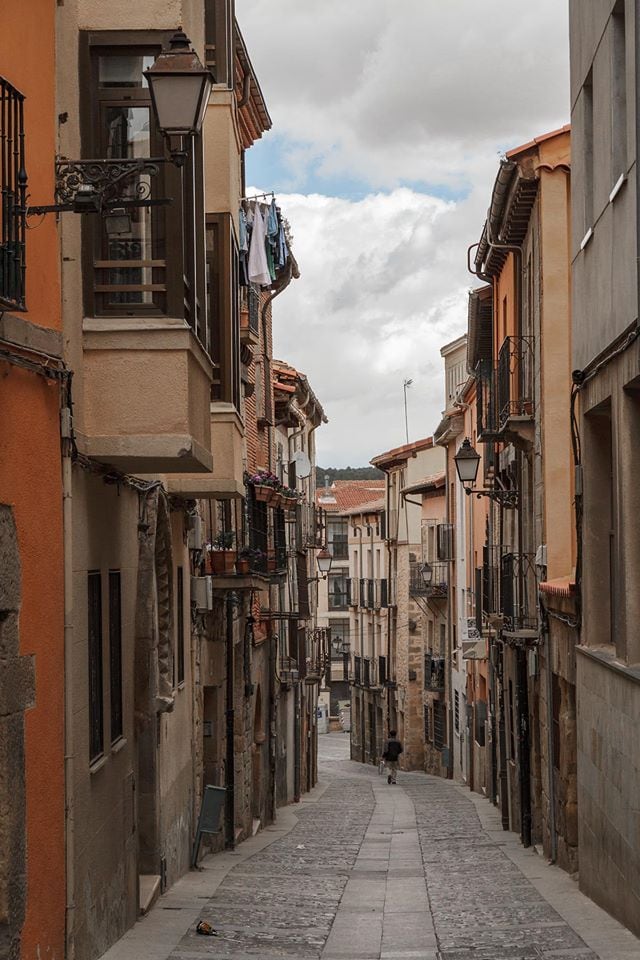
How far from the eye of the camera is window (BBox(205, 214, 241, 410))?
14453 mm

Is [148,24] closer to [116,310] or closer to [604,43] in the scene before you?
[116,310]

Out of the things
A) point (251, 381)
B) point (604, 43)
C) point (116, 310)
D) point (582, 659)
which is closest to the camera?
point (116, 310)

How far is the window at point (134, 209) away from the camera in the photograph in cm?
1047

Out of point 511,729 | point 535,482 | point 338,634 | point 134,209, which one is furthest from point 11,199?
point 338,634

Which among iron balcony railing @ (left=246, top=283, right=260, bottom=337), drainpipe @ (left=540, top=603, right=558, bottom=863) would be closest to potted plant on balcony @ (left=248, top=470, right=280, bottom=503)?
iron balcony railing @ (left=246, top=283, right=260, bottom=337)

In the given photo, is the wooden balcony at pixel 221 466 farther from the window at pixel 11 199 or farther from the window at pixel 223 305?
the window at pixel 11 199

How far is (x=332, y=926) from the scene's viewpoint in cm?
1308

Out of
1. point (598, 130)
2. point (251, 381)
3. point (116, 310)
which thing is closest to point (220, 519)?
point (251, 381)

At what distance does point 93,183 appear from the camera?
8.84 meters

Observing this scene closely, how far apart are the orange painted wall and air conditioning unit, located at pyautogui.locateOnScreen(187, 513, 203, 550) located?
8837 millimetres

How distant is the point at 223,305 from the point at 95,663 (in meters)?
4.57

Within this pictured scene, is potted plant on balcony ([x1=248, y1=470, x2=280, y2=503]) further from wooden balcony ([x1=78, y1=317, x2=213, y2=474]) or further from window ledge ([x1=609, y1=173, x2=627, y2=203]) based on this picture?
wooden balcony ([x1=78, y1=317, x2=213, y2=474])

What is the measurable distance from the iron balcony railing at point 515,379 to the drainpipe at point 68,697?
41.6 ft

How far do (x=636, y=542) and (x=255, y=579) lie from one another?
9599mm
